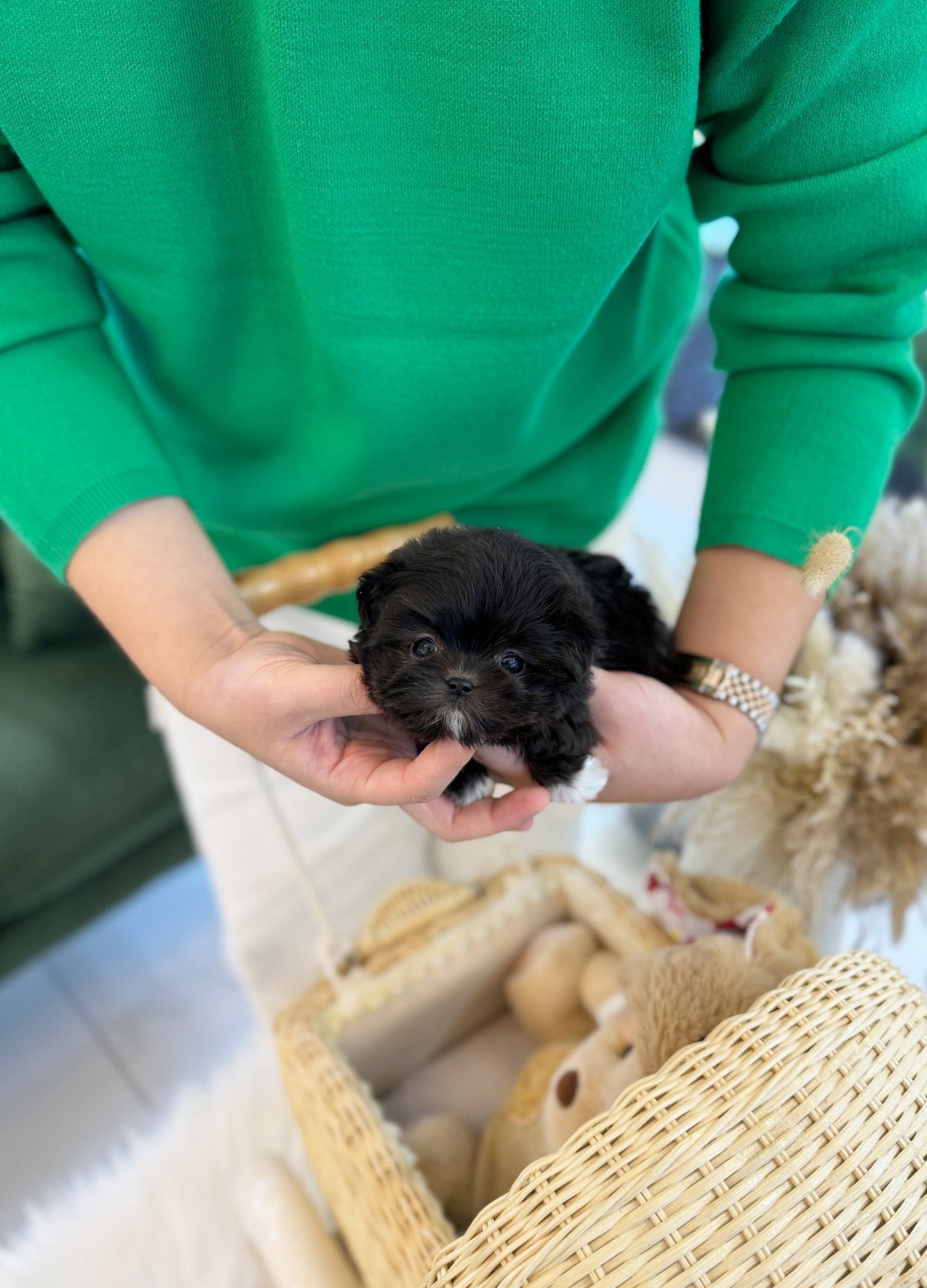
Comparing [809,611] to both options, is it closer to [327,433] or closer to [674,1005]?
[674,1005]

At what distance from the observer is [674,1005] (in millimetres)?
733

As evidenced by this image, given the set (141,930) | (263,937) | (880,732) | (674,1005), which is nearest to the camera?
(674,1005)

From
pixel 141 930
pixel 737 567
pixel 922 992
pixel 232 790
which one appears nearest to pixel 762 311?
pixel 737 567

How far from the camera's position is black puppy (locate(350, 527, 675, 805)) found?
583 millimetres

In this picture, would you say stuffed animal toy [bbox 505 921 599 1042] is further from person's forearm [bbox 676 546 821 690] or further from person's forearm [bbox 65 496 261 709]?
person's forearm [bbox 65 496 261 709]

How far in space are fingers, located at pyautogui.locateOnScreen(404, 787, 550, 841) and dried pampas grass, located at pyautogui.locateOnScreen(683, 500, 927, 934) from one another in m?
0.46

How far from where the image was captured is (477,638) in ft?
1.93

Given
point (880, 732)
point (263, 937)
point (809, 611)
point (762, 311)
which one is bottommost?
point (263, 937)

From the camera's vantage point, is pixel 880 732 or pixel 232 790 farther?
pixel 232 790

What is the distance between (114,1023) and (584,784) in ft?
5.11

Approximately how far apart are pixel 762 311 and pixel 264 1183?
102 cm

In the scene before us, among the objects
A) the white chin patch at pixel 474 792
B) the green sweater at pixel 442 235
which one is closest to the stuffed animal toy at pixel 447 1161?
the white chin patch at pixel 474 792

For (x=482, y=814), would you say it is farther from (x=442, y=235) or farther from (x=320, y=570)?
(x=442, y=235)

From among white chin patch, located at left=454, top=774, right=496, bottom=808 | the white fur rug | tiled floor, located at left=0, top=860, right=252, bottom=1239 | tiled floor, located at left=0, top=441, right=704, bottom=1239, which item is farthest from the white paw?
tiled floor, located at left=0, top=860, right=252, bottom=1239
